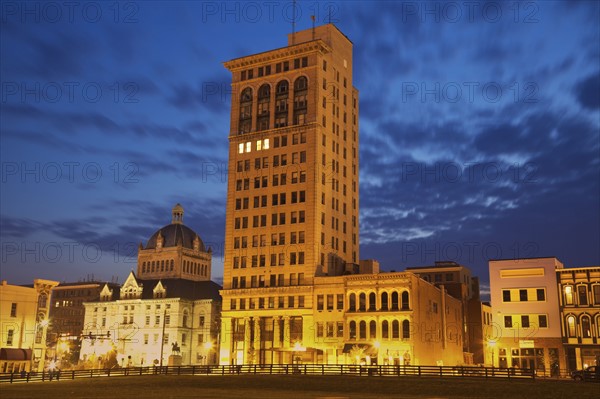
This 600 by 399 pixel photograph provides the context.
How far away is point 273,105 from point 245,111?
22.6ft

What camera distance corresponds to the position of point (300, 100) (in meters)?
117

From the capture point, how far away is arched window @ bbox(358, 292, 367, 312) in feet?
326

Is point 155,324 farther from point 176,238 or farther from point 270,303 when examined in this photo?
point 270,303

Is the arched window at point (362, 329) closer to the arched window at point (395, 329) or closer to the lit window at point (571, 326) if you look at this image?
the arched window at point (395, 329)

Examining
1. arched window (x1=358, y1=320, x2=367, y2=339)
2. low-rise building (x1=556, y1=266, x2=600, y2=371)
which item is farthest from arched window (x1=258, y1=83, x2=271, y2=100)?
low-rise building (x1=556, y1=266, x2=600, y2=371)

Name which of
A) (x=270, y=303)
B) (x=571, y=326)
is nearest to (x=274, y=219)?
(x=270, y=303)

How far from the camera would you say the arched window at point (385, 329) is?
9612 centimetres

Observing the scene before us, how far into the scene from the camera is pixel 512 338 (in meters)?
90.8

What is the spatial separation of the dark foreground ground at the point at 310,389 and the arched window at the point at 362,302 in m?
31.7

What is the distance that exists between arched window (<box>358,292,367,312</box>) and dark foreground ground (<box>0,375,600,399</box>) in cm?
3172

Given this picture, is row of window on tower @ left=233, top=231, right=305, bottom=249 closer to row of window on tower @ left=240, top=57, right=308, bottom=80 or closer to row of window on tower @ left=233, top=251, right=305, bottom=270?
row of window on tower @ left=233, top=251, right=305, bottom=270

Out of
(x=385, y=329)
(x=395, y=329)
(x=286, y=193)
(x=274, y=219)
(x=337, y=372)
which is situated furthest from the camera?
(x=274, y=219)

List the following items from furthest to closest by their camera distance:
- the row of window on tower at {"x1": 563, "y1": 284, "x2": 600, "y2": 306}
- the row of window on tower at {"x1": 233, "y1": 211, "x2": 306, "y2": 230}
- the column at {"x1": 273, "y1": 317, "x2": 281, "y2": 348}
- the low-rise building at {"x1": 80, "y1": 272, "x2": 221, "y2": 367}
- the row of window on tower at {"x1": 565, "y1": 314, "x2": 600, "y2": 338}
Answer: the low-rise building at {"x1": 80, "y1": 272, "x2": 221, "y2": 367} < the row of window on tower at {"x1": 233, "y1": 211, "x2": 306, "y2": 230} < the column at {"x1": 273, "y1": 317, "x2": 281, "y2": 348} < the row of window on tower at {"x1": 563, "y1": 284, "x2": 600, "y2": 306} < the row of window on tower at {"x1": 565, "y1": 314, "x2": 600, "y2": 338}

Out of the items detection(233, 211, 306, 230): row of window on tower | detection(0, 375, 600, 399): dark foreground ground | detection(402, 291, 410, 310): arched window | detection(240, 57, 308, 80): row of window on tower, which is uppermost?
detection(240, 57, 308, 80): row of window on tower
